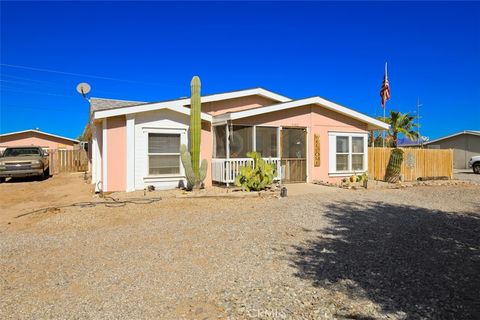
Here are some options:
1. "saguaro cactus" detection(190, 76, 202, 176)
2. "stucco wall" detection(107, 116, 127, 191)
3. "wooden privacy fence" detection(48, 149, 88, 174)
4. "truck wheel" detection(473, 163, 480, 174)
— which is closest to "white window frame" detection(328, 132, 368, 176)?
"saguaro cactus" detection(190, 76, 202, 176)

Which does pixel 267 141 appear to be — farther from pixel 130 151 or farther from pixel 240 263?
pixel 240 263

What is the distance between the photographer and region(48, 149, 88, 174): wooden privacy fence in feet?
73.5

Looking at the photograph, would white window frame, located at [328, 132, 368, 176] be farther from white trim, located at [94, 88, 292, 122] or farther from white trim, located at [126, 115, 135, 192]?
white trim, located at [126, 115, 135, 192]

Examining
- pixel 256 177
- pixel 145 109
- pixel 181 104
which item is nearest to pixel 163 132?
pixel 145 109

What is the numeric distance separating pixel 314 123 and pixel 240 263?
35.8 ft

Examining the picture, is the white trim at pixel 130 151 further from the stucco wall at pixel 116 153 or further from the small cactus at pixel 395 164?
the small cactus at pixel 395 164

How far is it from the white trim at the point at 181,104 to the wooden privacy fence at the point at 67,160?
40.8ft

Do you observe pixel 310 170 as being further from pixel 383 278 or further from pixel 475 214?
pixel 383 278

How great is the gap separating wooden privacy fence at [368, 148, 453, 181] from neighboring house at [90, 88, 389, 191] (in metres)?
1.16

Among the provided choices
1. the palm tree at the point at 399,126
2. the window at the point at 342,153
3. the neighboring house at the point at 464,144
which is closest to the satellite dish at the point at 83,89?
the window at the point at 342,153

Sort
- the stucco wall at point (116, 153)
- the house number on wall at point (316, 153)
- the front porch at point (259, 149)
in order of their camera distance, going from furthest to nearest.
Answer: the house number on wall at point (316, 153) → the front porch at point (259, 149) → the stucco wall at point (116, 153)

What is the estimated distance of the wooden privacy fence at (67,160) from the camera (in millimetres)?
22406

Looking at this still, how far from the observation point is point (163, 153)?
495 inches

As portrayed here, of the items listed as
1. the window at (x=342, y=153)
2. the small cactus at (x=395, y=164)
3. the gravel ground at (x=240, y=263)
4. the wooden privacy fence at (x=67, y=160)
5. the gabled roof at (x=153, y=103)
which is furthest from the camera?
the wooden privacy fence at (x=67, y=160)
